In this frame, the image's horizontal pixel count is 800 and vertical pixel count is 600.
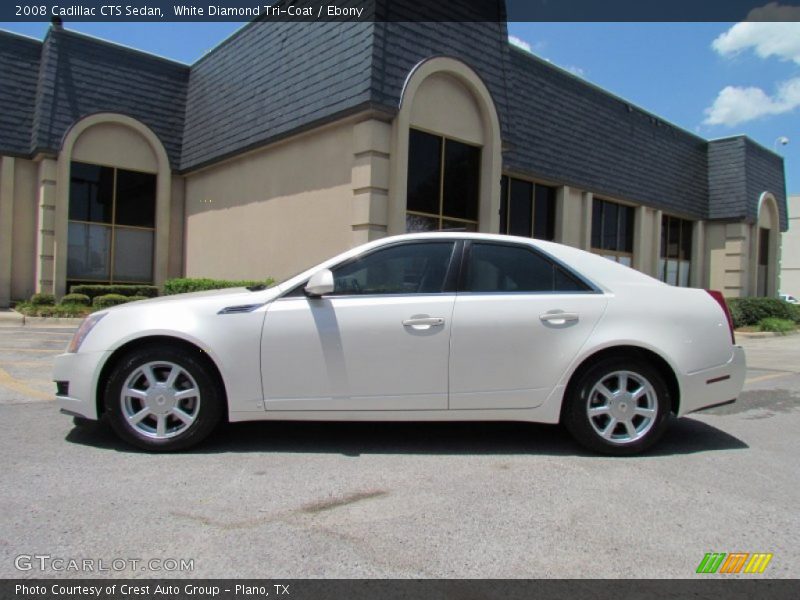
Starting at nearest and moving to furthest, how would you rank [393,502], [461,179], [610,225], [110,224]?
[393,502] < [461,179] < [110,224] < [610,225]

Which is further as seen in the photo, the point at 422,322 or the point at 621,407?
the point at 621,407

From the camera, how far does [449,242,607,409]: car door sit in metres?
4.10

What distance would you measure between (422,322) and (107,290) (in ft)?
45.2

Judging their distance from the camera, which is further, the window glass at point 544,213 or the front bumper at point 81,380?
the window glass at point 544,213

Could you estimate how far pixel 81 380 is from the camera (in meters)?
4.12

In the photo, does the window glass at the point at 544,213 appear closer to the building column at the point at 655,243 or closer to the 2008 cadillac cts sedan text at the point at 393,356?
the building column at the point at 655,243

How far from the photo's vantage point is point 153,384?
408 cm

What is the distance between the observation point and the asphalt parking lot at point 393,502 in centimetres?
270

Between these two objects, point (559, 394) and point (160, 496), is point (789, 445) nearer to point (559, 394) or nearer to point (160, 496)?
point (559, 394)

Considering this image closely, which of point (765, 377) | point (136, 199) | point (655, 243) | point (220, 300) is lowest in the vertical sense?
point (765, 377)

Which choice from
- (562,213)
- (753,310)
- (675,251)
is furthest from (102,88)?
(753,310)

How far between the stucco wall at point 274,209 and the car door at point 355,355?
7016 mm

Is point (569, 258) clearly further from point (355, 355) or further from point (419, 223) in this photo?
point (419, 223)

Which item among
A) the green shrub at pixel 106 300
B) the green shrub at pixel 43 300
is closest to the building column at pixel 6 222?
the green shrub at pixel 43 300
